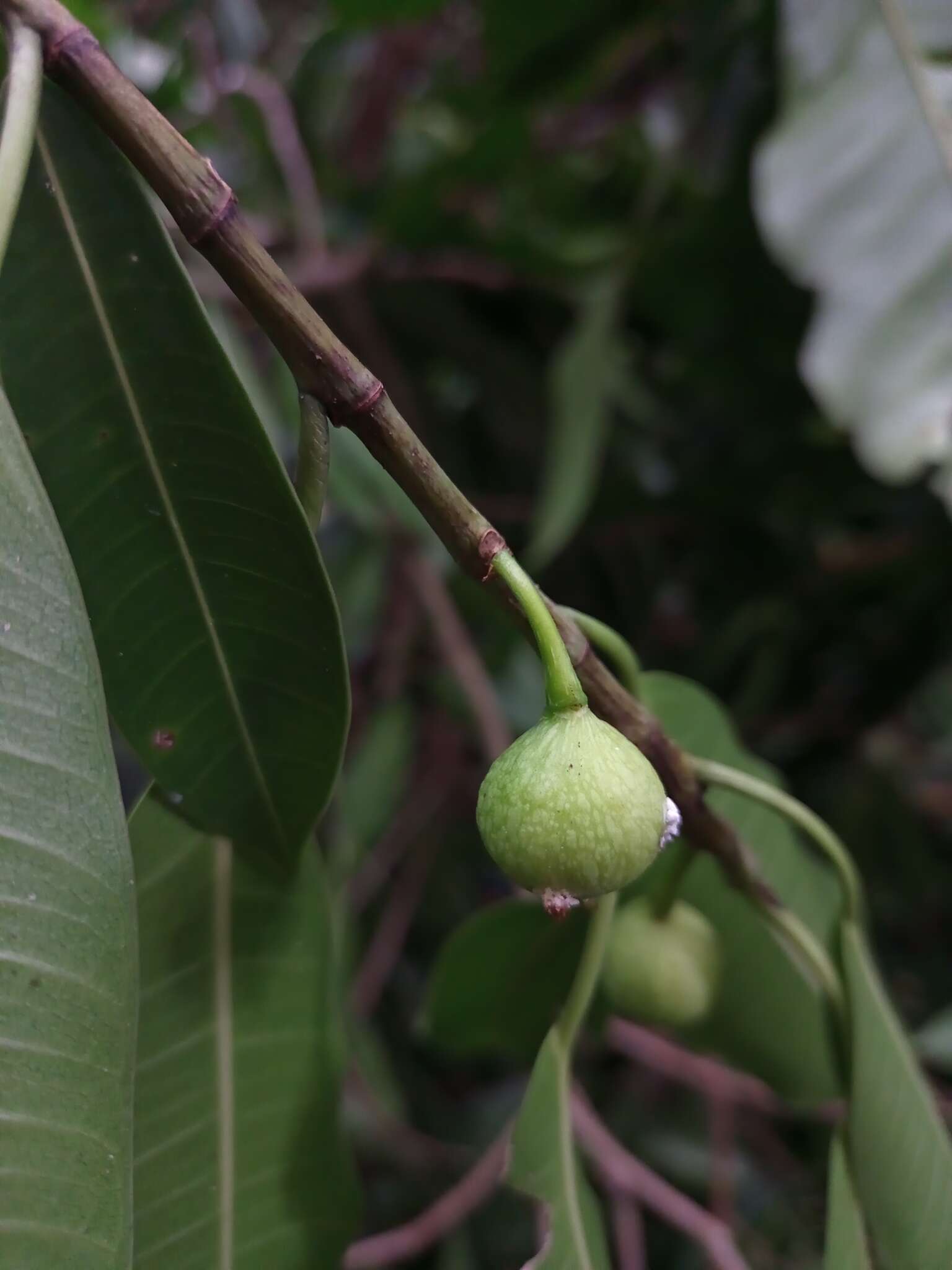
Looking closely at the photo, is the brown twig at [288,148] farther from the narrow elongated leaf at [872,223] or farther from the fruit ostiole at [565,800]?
the fruit ostiole at [565,800]

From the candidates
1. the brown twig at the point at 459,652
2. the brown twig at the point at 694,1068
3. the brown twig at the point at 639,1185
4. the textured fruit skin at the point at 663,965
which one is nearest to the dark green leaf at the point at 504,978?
the textured fruit skin at the point at 663,965

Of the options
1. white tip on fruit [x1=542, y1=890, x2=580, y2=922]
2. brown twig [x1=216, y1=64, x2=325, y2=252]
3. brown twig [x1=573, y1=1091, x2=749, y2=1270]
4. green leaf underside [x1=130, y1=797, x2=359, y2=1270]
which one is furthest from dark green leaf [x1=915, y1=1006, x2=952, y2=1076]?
brown twig [x1=216, y1=64, x2=325, y2=252]

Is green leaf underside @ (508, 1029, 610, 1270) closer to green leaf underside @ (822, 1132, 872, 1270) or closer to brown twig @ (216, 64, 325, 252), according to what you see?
green leaf underside @ (822, 1132, 872, 1270)

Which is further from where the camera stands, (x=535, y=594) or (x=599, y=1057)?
(x=599, y=1057)

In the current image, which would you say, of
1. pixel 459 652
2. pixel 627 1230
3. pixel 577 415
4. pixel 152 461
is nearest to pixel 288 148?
pixel 577 415

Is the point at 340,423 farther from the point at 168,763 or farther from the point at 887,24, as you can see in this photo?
the point at 887,24

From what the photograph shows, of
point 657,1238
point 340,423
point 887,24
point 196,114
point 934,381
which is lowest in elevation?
point 657,1238

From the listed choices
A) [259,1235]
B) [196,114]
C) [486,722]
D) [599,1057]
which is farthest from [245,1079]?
[196,114]

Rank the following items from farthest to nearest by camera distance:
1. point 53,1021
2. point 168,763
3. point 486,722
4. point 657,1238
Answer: point 657,1238 → point 486,722 → point 168,763 → point 53,1021
